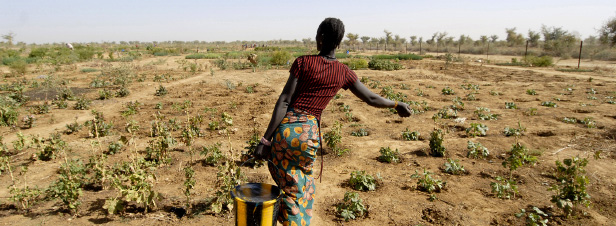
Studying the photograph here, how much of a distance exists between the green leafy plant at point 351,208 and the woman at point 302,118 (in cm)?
121

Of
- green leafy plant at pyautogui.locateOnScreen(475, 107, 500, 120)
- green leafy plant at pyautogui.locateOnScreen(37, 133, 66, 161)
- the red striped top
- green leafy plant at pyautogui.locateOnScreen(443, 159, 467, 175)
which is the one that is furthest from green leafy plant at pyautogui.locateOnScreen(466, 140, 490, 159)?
green leafy plant at pyautogui.locateOnScreen(37, 133, 66, 161)

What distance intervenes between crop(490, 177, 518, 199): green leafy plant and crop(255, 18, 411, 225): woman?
8.17ft

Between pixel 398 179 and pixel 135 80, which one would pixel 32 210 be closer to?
pixel 398 179

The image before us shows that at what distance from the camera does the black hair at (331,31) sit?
80.0 inches

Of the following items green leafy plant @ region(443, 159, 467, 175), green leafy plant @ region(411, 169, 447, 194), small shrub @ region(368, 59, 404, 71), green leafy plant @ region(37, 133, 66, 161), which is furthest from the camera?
small shrub @ region(368, 59, 404, 71)

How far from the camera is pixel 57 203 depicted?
11.4 feet

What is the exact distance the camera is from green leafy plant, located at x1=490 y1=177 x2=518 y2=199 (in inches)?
144

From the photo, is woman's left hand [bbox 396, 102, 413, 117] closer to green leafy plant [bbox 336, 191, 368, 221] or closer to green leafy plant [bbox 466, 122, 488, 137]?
green leafy plant [bbox 336, 191, 368, 221]

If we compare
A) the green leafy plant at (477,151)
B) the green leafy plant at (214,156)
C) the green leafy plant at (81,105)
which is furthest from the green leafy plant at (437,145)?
the green leafy plant at (81,105)

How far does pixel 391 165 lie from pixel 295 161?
300 centimetres

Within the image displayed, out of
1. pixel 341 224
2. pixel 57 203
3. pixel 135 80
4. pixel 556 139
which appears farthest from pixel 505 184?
pixel 135 80

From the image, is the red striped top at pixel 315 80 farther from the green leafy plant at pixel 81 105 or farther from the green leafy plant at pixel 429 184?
the green leafy plant at pixel 81 105

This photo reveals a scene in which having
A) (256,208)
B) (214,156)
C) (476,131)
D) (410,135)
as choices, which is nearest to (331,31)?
(256,208)

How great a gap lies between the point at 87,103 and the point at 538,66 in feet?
68.0
